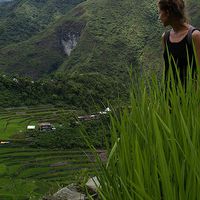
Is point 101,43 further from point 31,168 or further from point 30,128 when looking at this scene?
point 31,168

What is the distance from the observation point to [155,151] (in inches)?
55.3

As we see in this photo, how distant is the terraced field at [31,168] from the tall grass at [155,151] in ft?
166

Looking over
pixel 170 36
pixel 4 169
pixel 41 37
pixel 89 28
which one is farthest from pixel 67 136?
pixel 41 37

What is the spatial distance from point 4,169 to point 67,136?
2020 cm

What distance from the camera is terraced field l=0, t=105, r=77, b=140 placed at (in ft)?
272

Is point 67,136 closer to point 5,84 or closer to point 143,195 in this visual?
point 5,84

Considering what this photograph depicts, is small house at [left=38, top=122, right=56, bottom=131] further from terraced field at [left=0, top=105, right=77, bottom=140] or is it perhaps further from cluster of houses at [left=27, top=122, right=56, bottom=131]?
terraced field at [left=0, top=105, right=77, bottom=140]

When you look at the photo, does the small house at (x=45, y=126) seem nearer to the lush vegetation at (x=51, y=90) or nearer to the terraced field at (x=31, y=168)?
the terraced field at (x=31, y=168)

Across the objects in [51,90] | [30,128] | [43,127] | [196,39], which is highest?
[196,39]

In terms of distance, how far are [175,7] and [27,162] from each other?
65.8 meters

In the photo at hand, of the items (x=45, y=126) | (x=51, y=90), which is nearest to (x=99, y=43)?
(x=51, y=90)

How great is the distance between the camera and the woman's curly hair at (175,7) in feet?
10.1

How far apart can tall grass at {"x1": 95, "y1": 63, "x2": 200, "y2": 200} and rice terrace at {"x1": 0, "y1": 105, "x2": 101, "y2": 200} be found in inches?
1830

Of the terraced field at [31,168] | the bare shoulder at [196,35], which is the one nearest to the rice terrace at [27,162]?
the terraced field at [31,168]
